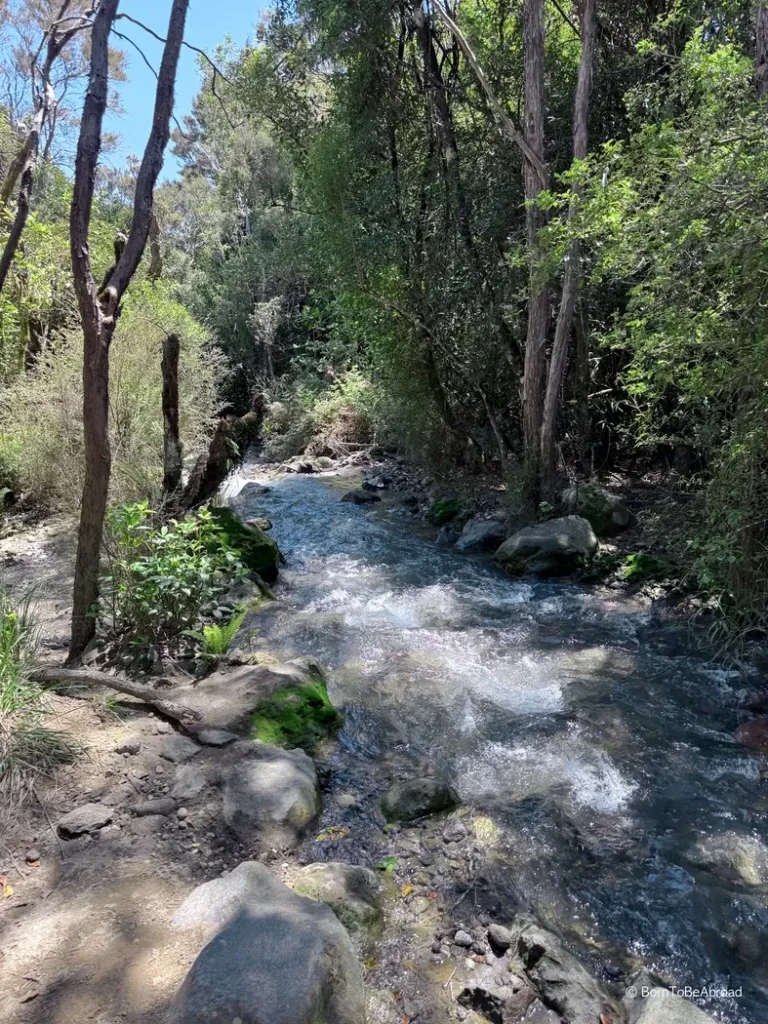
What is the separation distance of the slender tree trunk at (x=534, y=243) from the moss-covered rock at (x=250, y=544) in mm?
3572

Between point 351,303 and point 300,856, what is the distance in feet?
28.9

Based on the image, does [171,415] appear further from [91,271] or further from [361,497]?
[361,497]

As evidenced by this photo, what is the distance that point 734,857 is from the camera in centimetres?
329

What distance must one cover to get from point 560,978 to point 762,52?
22.2 feet

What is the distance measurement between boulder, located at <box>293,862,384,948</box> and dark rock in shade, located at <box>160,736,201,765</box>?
972mm

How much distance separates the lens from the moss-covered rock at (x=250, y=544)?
7.24m

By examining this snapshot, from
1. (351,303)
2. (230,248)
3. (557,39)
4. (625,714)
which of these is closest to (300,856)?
(625,714)

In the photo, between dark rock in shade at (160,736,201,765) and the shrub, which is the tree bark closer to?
dark rock in shade at (160,736,201,765)

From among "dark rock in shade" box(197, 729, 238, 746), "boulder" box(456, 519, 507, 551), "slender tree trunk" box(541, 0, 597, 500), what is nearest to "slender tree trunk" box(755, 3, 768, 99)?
"slender tree trunk" box(541, 0, 597, 500)

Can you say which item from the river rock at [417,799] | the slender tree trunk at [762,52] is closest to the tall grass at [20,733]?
the river rock at [417,799]

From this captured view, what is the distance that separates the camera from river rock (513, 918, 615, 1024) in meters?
2.42

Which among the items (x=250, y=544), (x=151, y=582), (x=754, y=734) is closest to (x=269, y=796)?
(x=151, y=582)

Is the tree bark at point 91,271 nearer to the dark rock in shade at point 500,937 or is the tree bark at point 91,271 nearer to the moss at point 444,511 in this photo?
the dark rock in shade at point 500,937

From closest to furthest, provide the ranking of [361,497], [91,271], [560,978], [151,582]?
[560,978] → [91,271] → [151,582] → [361,497]
